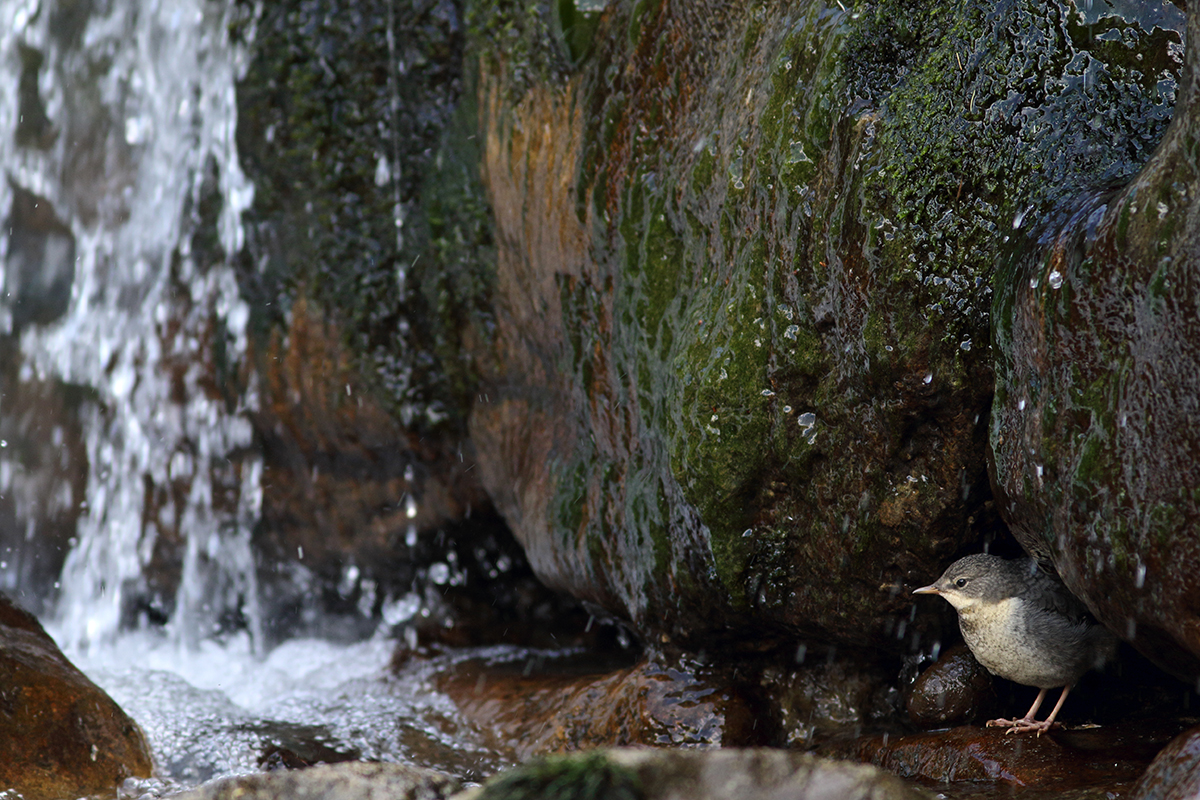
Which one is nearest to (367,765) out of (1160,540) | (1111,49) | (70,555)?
(1160,540)

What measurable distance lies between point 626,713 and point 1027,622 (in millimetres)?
2084

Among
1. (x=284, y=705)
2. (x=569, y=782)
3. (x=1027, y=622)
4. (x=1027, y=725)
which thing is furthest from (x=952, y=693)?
(x=284, y=705)

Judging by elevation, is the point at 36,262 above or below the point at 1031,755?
above

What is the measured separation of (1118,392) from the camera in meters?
3.41

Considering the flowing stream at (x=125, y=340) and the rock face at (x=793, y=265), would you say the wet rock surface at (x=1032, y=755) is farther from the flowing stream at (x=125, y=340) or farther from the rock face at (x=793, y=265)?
the flowing stream at (x=125, y=340)

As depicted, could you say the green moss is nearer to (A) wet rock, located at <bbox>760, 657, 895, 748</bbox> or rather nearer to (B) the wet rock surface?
(B) the wet rock surface

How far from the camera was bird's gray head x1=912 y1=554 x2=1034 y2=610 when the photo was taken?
427cm

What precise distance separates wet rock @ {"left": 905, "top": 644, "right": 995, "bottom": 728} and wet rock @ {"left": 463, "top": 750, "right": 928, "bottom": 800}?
202cm

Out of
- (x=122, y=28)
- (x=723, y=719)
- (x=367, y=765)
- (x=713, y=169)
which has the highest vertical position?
(x=122, y=28)

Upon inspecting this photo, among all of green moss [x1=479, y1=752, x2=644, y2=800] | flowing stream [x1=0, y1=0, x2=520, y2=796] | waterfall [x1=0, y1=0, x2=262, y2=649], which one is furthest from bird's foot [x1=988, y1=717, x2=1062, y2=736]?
waterfall [x1=0, y1=0, x2=262, y2=649]

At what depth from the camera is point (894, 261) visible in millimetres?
4203

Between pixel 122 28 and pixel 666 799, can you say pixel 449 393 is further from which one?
pixel 666 799

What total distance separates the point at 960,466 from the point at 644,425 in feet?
5.74

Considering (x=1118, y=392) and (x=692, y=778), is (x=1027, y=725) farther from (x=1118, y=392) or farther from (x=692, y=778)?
(x=692, y=778)
